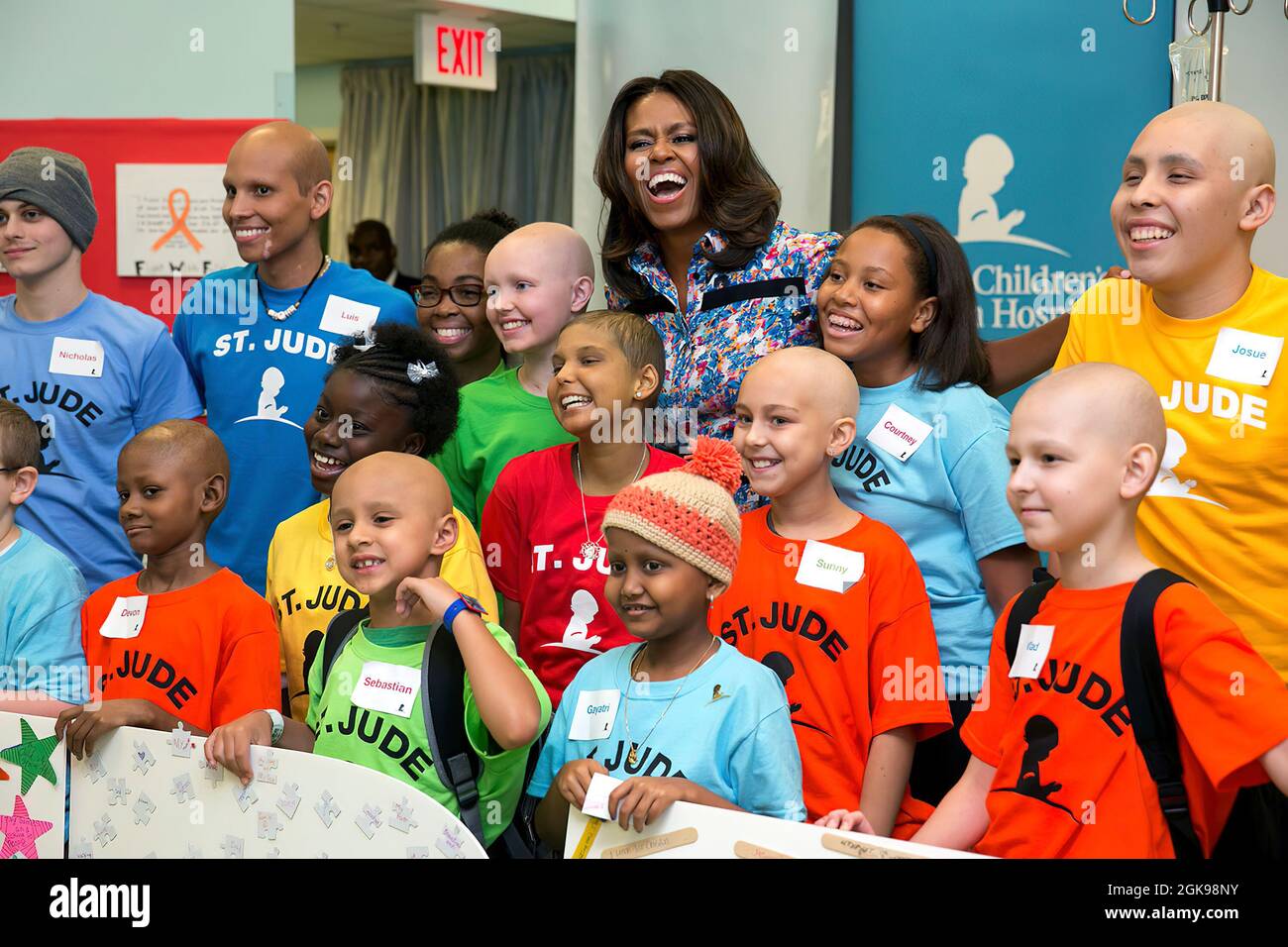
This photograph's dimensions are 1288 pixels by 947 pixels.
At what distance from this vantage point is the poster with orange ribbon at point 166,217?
16.1ft

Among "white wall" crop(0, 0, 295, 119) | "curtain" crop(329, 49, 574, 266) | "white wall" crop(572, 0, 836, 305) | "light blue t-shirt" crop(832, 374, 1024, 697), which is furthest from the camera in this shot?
"curtain" crop(329, 49, 574, 266)

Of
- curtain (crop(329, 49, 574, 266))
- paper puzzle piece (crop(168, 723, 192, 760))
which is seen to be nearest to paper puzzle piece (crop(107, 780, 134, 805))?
paper puzzle piece (crop(168, 723, 192, 760))

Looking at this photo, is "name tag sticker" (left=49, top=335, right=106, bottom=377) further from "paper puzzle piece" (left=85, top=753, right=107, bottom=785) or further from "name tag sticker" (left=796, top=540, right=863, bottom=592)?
"name tag sticker" (left=796, top=540, right=863, bottom=592)

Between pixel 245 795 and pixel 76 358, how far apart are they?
Answer: 1.51m

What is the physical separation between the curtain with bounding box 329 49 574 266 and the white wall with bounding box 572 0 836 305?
7.66 feet

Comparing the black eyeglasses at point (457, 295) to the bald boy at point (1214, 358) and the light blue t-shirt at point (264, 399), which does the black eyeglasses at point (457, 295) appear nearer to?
the light blue t-shirt at point (264, 399)

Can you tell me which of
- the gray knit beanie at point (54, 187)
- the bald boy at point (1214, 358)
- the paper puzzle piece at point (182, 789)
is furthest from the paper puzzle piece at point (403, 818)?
the gray knit beanie at point (54, 187)

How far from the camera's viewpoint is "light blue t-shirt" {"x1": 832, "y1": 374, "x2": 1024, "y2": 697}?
8.16 feet

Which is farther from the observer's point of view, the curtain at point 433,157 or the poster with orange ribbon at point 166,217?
the curtain at point 433,157

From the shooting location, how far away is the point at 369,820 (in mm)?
1890

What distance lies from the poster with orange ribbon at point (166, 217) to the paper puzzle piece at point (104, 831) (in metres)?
3.15

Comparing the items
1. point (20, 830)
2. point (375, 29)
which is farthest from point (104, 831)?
point (375, 29)

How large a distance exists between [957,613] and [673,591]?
0.72 m
